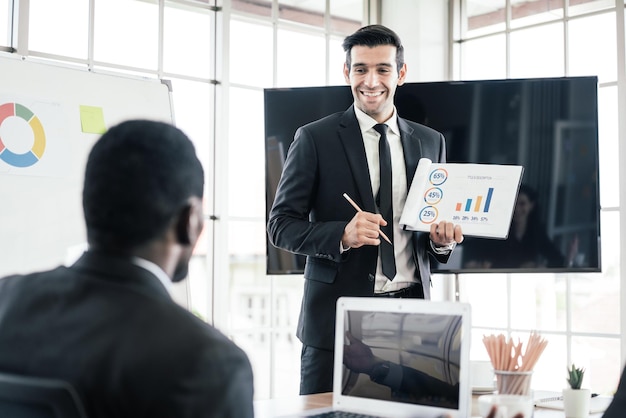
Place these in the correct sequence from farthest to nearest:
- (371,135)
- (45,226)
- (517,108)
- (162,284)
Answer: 1. (517,108)
2. (45,226)
3. (371,135)
4. (162,284)

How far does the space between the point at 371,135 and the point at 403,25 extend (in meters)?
2.28

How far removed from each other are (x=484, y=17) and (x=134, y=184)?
4.11 m

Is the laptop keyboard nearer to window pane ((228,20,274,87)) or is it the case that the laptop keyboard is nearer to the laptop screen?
the laptop screen

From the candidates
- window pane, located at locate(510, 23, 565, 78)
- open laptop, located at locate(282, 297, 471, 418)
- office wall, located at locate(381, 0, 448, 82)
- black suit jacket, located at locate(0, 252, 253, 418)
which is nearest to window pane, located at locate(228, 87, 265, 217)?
office wall, located at locate(381, 0, 448, 82)

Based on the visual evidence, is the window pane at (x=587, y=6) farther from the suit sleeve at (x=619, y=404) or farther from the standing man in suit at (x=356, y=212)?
the suit sleeve at (x=619, y=404)

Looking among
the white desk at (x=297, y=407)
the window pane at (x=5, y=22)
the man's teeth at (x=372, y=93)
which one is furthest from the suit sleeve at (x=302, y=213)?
the window pane at (x=5, y=22)

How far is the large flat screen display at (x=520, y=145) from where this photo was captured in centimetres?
327

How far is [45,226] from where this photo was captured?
291 cm

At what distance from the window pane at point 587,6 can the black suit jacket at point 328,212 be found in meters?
2.06

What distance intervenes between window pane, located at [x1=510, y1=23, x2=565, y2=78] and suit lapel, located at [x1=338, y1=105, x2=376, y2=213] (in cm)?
219

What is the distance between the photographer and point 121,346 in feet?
2.60

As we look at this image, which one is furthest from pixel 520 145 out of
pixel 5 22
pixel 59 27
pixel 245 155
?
pixel 5 22

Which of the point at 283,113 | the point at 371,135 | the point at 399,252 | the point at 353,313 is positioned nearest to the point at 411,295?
the point at 399,252

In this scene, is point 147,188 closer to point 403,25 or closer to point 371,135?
point 371,135
